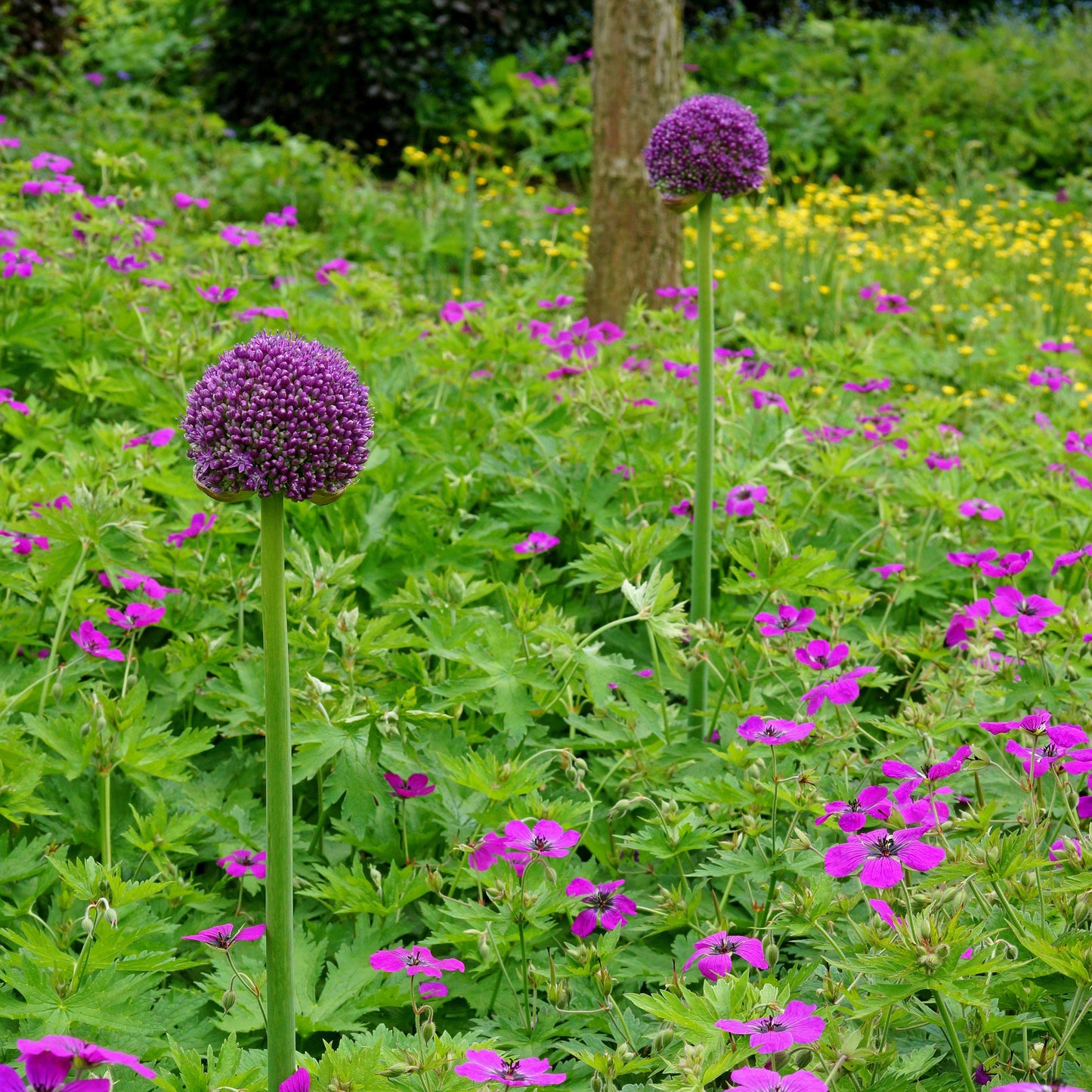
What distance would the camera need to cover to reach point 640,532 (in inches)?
98.4

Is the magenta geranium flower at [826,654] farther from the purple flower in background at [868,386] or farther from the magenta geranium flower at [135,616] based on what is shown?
the purple flower in background at [868,386]

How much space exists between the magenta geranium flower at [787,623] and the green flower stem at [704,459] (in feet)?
0.51

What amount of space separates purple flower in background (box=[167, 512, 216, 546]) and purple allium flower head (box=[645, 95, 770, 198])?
1322 mm

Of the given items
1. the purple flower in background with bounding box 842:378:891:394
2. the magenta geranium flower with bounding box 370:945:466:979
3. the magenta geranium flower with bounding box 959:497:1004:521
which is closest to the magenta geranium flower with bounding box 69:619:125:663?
the magenta geranium flower with bounding box 370:945:466:979

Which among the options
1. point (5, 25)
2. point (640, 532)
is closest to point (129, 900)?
point (640, 532)

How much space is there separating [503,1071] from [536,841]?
1.37ft

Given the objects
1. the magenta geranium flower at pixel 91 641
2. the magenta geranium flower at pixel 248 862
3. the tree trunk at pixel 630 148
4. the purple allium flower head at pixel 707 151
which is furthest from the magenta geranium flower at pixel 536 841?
the tree trunk at pixel 630 148

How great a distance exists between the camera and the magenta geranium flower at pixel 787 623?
2.47m

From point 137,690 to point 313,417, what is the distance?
1.05 meters

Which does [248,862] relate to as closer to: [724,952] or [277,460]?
[724,952]

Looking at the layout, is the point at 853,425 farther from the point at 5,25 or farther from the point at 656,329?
the point at 5,25

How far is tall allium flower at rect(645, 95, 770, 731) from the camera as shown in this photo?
254 centimetres

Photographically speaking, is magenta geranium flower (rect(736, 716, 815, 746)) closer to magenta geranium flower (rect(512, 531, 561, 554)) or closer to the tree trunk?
magenta geranium flower (rect(512, 531, 561, 554))

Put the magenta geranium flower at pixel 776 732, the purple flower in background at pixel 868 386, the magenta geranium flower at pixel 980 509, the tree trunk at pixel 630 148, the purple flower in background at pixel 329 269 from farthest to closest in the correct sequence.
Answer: the tree trunk at pixel 630 148, the purple flower in background at pixel 329 269, the purple flower in background at pixel 868 386, the magenta geranium flower at pixel 980 509, the magenta geranium flower at pixel 776 732
